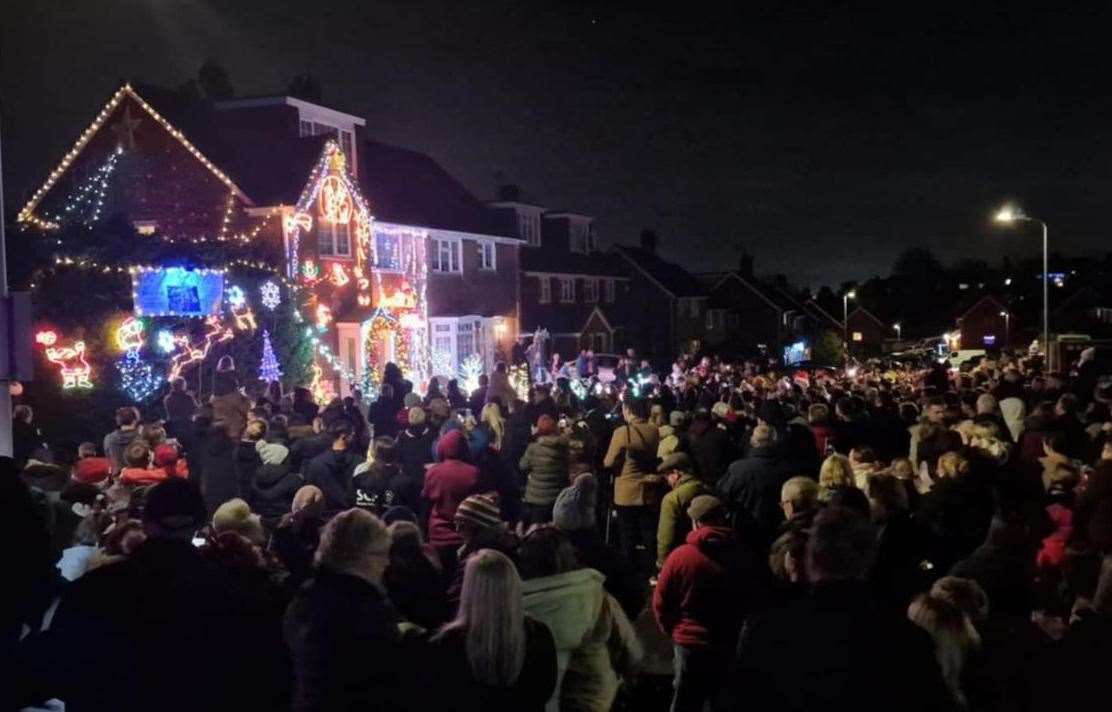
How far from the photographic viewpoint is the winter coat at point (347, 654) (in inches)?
157

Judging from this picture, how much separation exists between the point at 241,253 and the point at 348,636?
56.4ft

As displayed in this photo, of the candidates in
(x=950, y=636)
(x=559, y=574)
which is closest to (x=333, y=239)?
(x=559, y=574)

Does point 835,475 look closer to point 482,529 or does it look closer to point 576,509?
point 576,509

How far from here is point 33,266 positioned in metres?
17.4

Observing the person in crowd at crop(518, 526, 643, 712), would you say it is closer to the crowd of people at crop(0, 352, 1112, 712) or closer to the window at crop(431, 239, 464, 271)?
the crowd of people at crop(0, 352, 1112, 712)

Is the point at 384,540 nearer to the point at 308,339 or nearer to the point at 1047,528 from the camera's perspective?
the point at 1047,528

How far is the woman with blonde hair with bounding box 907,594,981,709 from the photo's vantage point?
4312mm

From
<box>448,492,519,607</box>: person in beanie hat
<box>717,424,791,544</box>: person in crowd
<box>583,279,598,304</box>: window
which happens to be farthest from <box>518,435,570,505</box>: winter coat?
<box>583,279,598,304</box>: window

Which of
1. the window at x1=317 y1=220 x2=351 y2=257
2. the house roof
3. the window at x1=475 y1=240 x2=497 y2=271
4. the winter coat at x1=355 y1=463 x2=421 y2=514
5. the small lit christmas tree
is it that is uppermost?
the house roof

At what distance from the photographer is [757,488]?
856 centimetres

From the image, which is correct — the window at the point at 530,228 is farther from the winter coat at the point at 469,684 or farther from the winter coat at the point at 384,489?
the winter coat at the point at 469,684

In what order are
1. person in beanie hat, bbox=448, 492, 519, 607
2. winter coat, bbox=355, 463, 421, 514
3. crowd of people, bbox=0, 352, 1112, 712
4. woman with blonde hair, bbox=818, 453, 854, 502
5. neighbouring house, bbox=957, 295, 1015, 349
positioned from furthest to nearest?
neighbouring house, bbox=957, 295, 1015, 349 < winter coat, bbox=355, 463, 421, 514 < woman with blonde hair, bbox=818, 453, 854, 502 < person in beanie hat, bbox=448, 492, 519, 607 < crowd of people, bbox=0, 352, 1112, 712

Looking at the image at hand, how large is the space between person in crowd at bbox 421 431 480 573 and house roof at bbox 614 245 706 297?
1863 inches

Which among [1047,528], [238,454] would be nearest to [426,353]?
[238,454]
